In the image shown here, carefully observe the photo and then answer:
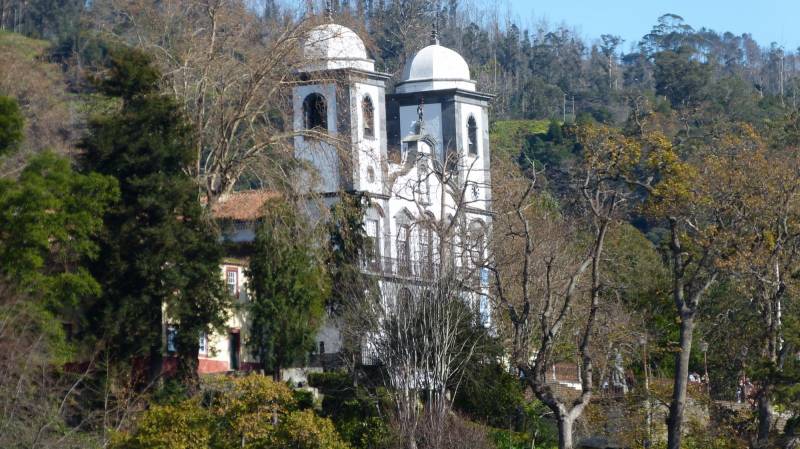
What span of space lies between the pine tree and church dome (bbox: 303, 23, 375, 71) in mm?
4167

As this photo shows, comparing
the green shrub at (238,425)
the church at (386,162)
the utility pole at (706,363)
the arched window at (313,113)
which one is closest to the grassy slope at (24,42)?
the church at (386,162)

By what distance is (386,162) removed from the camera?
4456 centimetres

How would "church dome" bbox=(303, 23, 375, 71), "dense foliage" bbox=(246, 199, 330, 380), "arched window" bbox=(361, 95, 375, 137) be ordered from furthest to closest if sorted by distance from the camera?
1. "arched window" bbox=(361, 95, 375, 137)
2. "dense foliage" bbox=(246, 199, 330, 380)
3. "church dome" bbox=(303, 23, 375, 71)

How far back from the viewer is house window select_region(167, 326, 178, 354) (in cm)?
3288

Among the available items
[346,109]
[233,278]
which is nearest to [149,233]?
[233,278]

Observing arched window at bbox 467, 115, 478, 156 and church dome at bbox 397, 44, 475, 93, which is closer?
church dome at bbox 397, 44, 475, 93

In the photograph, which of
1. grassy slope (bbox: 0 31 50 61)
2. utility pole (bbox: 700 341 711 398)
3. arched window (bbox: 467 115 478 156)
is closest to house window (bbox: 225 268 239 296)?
utility pole (bbox: 700 341 711 398)

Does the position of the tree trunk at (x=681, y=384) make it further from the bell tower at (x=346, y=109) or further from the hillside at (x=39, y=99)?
the hillside at (x=39, y=99)

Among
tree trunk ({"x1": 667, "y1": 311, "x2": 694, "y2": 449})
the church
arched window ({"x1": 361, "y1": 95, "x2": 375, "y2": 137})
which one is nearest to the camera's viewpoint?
tree trunk ({"x1": 667, "y1": 311, "x2": 694, "y2": 449})

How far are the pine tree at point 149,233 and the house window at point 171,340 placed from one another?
0.73 feet

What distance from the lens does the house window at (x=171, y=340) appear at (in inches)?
1294

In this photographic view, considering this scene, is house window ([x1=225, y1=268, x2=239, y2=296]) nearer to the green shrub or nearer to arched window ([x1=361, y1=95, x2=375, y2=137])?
arched window ([x1=361, y1=95, x2=375, y2=137])

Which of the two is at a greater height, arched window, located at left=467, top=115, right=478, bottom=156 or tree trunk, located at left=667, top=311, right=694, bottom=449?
arched window, located at left=467, top=115, right=478, bottom=156

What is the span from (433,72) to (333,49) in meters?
8.40
